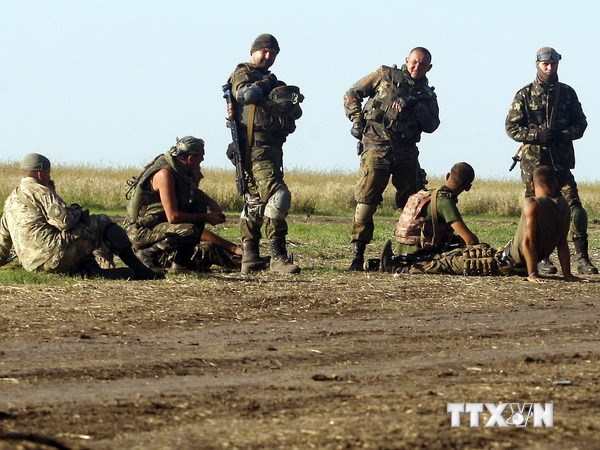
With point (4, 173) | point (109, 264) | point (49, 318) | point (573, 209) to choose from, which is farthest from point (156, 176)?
point (4, 173)

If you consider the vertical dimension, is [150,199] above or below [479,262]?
above

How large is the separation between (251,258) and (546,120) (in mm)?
3068

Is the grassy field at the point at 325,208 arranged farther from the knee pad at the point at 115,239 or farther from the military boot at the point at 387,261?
the knee pad at the point at 115,239

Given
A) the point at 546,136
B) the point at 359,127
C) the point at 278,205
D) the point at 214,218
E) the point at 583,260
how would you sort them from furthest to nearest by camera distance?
1. the point at 583,260
2. the point at 546,136
3. the point at 359,127
4. the point at 214,218
5. the point at 278,205

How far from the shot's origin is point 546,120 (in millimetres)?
12789

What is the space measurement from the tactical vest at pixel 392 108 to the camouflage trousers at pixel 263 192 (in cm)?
96

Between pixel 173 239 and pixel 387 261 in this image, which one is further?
pixel 387 261

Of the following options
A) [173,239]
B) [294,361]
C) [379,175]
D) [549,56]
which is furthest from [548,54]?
[294,361]

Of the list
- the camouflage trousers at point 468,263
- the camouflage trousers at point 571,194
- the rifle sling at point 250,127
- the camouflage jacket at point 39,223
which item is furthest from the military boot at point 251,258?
the camouflage trousers at point 571,194

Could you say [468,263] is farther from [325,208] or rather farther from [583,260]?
[325,208]

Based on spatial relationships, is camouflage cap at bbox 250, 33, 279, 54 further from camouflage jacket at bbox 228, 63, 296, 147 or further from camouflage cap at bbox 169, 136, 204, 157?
camouflage cap at bbox 169, 136, 204, 157

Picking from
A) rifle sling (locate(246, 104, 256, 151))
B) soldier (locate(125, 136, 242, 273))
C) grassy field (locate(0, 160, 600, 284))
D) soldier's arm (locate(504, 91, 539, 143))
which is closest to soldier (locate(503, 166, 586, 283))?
soldier's arm (locate(504, 91, 539, 143))

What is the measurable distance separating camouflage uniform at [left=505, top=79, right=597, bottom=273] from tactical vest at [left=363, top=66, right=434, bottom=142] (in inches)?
38.9

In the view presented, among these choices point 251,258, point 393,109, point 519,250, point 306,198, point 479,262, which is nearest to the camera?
point 519,250
